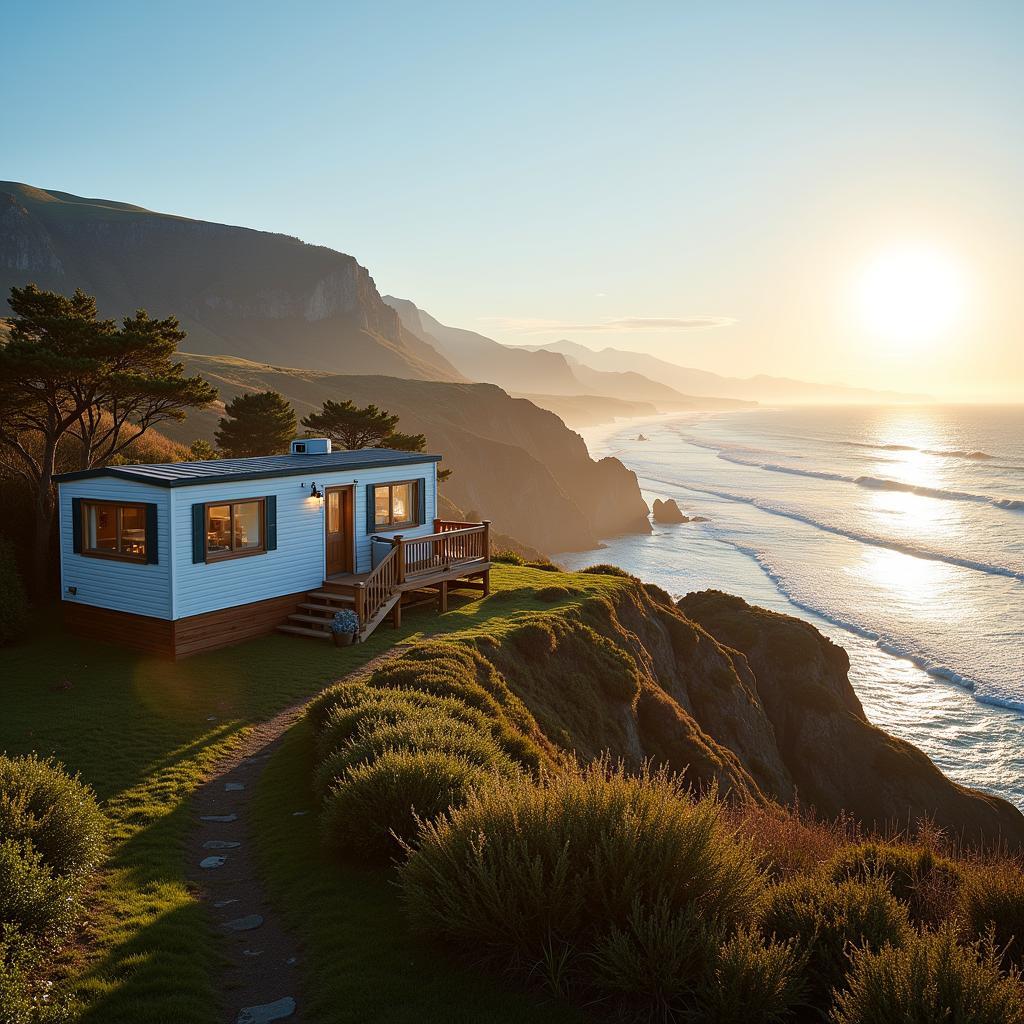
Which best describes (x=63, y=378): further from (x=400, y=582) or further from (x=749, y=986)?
(x=749, y=986)

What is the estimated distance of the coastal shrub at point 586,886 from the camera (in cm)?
554

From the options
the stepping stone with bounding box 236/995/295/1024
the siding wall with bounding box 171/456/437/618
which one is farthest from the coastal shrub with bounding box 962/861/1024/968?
the siding wall with bounding box 171/456/437/618

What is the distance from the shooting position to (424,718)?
1036 centimetres

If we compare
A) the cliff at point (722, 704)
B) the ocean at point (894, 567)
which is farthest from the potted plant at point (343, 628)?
the ocean at point (894, 567)

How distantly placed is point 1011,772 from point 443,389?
277ft

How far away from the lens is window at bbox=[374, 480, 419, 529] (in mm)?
21281

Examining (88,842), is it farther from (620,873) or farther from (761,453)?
(761,453)

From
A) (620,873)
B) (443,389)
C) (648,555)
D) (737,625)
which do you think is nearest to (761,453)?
(443,389)

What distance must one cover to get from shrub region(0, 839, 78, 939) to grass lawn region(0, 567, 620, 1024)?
302mm

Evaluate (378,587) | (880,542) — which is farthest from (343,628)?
(880,542)

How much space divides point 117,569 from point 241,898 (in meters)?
11.0

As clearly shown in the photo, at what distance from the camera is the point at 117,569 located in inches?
657

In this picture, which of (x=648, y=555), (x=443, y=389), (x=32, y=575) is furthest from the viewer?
(x=443, y=389)

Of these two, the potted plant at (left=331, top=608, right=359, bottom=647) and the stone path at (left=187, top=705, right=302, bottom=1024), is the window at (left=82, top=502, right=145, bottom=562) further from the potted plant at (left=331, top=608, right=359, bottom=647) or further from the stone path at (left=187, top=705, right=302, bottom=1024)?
the stone path at (left=187, top=705, right=302, bottom=1024)
